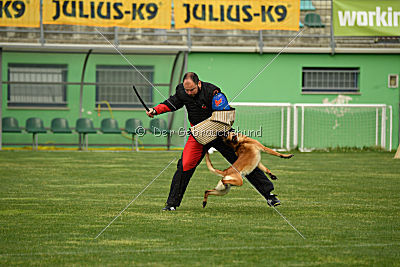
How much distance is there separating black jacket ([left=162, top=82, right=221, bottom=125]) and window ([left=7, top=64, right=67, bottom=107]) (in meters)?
16.4

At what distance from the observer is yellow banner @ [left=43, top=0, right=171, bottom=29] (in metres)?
21.7

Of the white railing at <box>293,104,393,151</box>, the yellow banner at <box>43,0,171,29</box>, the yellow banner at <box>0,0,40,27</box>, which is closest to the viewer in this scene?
the yellow banner at <box>0,0,40,27</box>

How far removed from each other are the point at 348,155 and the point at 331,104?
3010 mm

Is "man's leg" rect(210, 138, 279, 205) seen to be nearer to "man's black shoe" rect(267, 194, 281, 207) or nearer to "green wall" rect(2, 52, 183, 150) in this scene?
"man's black shoe" rect(267, 194, 281, 207)

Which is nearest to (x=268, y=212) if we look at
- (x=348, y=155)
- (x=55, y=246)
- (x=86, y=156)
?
(x=55, y=246)

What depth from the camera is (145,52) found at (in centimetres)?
2314

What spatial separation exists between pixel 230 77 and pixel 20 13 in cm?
787

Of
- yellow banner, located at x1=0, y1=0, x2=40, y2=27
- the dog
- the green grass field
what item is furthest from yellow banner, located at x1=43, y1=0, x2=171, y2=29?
the dog

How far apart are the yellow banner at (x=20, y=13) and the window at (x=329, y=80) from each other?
393 inches

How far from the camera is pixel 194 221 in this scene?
820cm

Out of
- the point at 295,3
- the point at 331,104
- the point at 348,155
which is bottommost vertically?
the point at 348,155

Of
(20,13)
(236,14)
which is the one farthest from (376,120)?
(20,13)

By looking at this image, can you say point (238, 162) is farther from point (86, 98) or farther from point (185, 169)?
point (86, 98)

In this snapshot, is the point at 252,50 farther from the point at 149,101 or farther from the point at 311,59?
the point at 149,101
